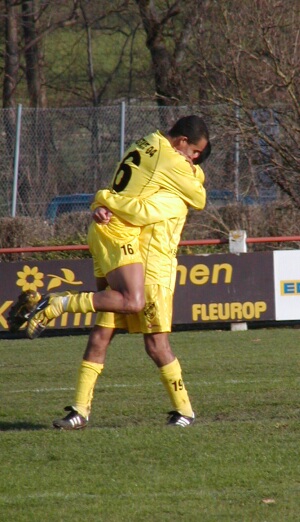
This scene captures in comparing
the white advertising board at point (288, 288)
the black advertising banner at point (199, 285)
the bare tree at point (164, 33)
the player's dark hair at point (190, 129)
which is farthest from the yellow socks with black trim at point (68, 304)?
the bare tree at point (164, 33)

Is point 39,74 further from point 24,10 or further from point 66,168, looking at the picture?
point 66,168

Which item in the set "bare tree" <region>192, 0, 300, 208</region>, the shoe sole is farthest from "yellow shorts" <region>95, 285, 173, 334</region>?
"bare tree" <region>192, 0, 300, 208</region>

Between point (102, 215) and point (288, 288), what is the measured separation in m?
8.06

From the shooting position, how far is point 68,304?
678 cm

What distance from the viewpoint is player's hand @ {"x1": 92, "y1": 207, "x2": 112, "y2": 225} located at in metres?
6.74

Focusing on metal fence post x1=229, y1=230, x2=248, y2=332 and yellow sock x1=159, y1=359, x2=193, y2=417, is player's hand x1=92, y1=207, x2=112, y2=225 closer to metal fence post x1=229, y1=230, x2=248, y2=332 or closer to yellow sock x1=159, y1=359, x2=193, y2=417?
yellow sock x1=159, y1=359, x2=193, y2=417

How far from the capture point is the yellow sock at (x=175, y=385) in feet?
22.7

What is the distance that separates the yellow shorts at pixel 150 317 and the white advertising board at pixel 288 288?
772 cm

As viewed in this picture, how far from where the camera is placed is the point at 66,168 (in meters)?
20.7

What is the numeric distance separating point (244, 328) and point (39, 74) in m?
17.1

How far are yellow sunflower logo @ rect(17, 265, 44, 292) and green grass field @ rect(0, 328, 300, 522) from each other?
428cm

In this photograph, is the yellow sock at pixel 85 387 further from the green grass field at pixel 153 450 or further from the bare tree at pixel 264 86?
the bare tree at pixel 264 86

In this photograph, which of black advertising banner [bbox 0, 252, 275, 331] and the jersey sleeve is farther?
black advertising banner [bbox 0, 252, 275, 331]

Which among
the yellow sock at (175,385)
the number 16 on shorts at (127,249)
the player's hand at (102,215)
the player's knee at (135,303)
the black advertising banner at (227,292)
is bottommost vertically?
the black advertising banner at (227,292)
